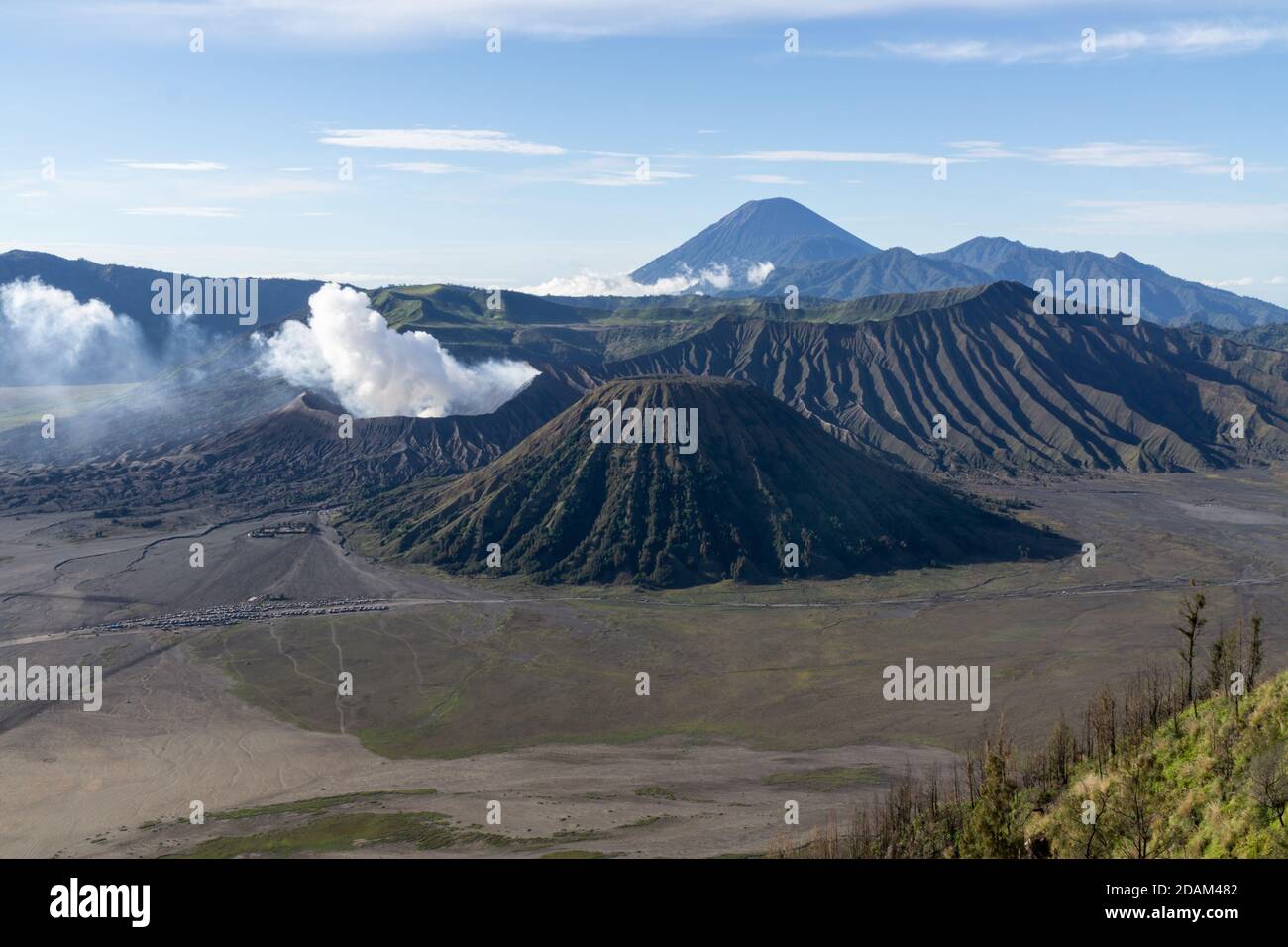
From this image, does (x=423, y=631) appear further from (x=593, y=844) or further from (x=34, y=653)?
(x=593, y=844)

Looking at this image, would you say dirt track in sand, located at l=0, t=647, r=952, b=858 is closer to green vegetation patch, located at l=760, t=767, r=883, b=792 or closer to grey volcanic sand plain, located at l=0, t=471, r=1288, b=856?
grey volcanic sand plain, located at l=0, t=471, r=1288, b=856

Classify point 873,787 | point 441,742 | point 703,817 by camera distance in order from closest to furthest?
1. point 703,817
2. point 873,787
3. point 441,742

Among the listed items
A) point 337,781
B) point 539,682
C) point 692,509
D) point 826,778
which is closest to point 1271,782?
point 826,778

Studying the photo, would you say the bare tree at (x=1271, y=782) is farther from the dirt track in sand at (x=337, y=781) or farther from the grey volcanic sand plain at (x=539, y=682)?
the grey volcanic sand plain at (x=539, y=682)

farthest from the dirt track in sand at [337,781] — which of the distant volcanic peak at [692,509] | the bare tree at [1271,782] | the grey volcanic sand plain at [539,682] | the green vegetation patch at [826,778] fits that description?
the distant volcanic peak at [692,509]
